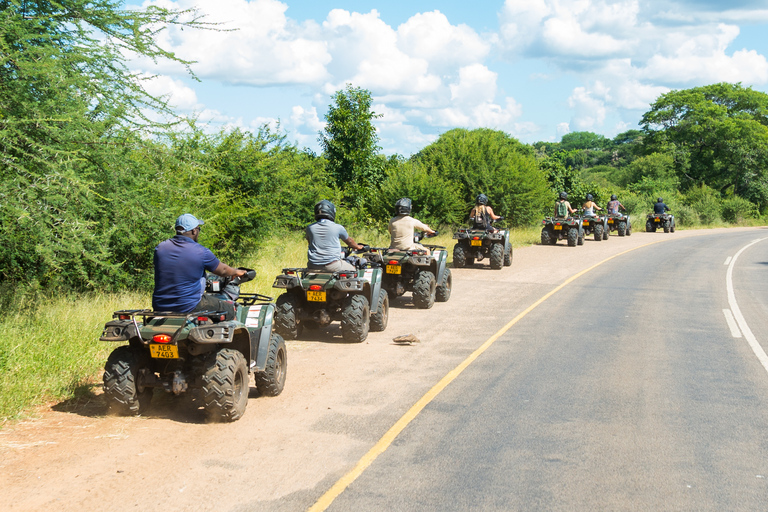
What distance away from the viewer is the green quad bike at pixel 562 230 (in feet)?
84.8

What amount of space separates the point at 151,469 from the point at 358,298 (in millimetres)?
4899

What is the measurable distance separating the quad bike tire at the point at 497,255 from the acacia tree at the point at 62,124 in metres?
10.5

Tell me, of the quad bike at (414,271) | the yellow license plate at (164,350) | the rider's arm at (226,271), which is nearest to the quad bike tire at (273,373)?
the rider's arm at (226,271)

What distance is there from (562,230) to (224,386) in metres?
21.9

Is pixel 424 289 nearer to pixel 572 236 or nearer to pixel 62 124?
pixel 62 124

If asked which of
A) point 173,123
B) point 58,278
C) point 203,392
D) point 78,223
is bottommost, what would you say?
point 203,392

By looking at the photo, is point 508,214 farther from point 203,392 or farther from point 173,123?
Answer: point 203,392

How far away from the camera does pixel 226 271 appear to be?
22.2 feet

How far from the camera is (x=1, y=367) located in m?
7.18

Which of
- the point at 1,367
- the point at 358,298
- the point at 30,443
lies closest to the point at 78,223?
the point at 1,367

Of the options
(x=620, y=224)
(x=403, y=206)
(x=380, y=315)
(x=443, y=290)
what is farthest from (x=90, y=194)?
(x=620, y=224)

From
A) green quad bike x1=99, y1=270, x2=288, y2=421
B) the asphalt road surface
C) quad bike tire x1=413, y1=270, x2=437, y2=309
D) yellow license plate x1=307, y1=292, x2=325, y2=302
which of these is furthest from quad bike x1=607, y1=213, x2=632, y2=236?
green quad bike x1=99, y1=270, x2=288, y2=421

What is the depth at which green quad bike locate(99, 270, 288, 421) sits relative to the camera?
6047mm

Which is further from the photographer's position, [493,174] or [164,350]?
[493,174]
